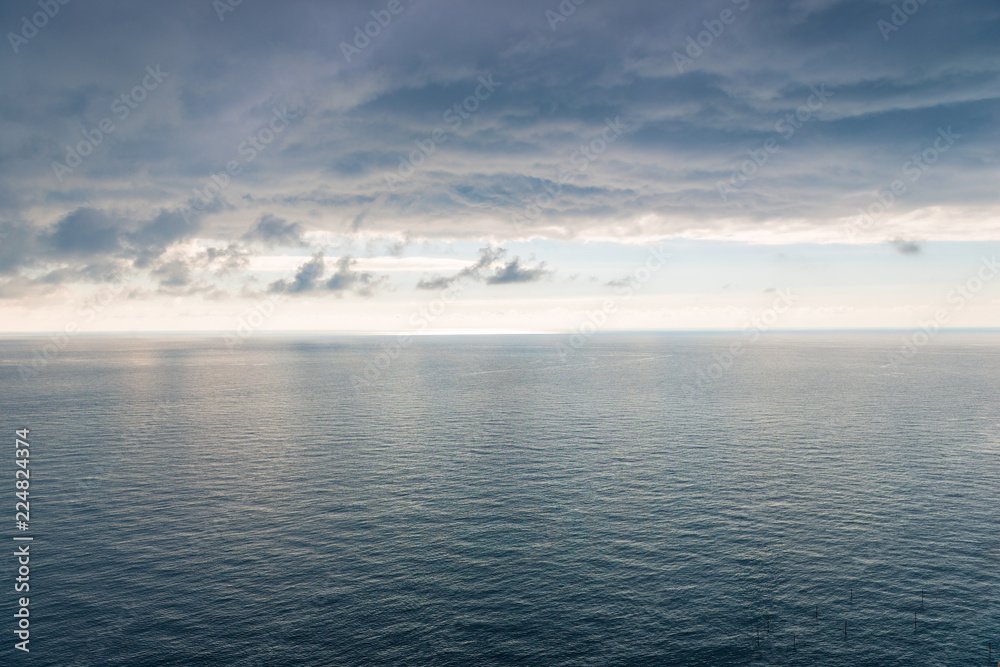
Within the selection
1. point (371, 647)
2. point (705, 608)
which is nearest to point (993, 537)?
point (705, 608)

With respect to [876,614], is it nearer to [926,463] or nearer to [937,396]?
[926,463]

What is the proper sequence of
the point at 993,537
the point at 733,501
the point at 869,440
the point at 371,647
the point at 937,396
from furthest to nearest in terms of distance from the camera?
the point at 937,396 → the point at 869,440 → the point at 733,501 → the point at 993,537 → the point at 371,647

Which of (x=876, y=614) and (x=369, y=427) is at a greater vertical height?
(x=369, y=427)

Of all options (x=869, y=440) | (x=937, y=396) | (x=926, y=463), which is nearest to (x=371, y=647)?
(x=926, y=463)

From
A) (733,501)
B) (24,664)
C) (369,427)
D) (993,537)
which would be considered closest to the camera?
(24,664)

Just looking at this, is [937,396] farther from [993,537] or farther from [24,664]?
[24,664]

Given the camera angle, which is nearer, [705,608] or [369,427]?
[705,608]
